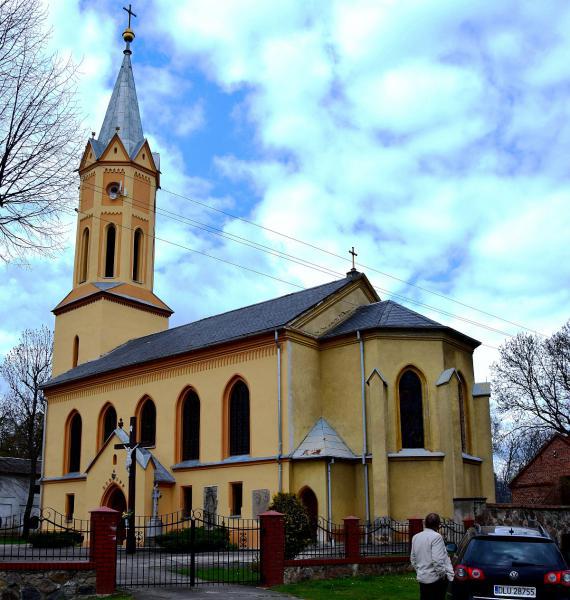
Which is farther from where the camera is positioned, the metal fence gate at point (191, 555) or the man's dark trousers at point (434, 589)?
the metal fence gate at point (191, 555)

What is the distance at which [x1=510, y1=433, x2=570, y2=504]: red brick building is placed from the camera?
120 ft

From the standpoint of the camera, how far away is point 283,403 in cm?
2509

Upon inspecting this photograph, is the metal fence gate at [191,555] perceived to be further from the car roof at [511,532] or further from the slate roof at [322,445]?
the car roof at [511,532]

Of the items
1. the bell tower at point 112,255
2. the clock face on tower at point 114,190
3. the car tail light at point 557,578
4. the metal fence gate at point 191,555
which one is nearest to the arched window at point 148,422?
the metal fence gate at point 191,555

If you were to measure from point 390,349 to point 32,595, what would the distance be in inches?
601

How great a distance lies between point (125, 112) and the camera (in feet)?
133

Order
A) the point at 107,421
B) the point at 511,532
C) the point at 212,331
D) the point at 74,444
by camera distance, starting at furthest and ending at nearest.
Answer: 1. the point at 74,444
2. the point at 107,421
3. the point at 212,331
4. the point at 511,532

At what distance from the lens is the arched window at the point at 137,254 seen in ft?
126

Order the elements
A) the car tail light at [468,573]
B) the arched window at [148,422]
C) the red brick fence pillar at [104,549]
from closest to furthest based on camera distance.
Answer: the car tail light at [468,573]
the red brick fence pillar at [104,549]
the arched window at [148,422]

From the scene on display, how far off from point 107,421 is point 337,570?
59.7 ft

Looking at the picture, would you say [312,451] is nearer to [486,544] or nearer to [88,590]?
[88,590]

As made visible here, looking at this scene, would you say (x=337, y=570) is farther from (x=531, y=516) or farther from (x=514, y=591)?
(x=514, y=591)

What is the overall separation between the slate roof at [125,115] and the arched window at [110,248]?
14.2 feet

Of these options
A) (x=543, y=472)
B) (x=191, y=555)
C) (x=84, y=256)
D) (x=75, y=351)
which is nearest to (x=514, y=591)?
(x=191, y=555)
